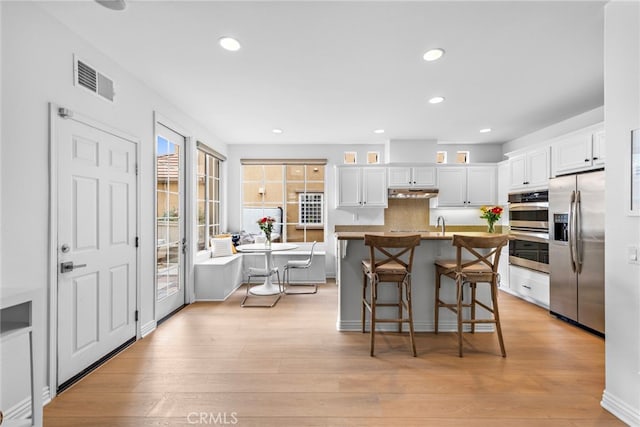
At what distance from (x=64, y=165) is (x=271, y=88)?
197cm

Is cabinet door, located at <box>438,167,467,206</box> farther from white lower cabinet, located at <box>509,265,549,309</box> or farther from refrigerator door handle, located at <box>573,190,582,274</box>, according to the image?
refrigerator door handle, located at <box>573,190,582,274</box>

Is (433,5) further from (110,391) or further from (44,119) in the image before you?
(110,391)

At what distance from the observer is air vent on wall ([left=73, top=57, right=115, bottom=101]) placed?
2.27 metres

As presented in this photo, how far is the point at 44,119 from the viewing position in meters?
2.00

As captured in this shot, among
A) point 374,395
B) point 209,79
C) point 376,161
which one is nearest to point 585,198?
point 374,395

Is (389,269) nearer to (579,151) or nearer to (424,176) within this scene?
(579,151)

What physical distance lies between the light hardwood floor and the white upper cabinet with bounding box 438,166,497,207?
8.47 feet

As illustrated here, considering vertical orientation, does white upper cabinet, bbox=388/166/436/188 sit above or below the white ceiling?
below

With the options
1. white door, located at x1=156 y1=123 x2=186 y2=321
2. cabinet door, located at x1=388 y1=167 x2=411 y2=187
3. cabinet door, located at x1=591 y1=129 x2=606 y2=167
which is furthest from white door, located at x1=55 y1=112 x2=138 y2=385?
cabinet door, located at x1=591 y1=129 x2=606 y2=167

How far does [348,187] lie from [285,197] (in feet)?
4.30

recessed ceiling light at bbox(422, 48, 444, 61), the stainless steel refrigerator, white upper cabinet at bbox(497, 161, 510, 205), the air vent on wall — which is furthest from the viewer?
white upper cabinet at bbox(497, 161, 510, 205)

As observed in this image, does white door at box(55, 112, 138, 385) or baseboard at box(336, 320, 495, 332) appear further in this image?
baseboard at box(336, 320, 495, 332)

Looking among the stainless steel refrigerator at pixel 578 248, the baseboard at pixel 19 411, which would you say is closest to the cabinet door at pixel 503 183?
the stainless steel refrigerator at pixel 578 248

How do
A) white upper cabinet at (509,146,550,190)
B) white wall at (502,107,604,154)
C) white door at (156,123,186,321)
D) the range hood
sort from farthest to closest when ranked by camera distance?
the range hood, white upper cabinet at (509,146,550,190), white wall at (502,107,604,154), white door at (156,123,186,321)
